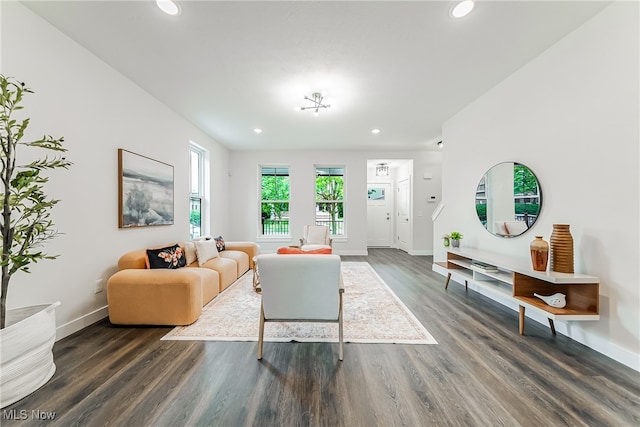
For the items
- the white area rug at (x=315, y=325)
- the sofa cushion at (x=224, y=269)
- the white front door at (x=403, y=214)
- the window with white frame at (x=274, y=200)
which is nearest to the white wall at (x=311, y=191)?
the window with white frame at (x=274, y=200)

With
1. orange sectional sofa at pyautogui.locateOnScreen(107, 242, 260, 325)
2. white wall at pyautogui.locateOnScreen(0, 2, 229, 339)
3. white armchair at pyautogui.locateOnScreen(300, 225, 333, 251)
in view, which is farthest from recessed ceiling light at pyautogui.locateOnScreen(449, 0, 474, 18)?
white armchair at pyautogui.locateOnScreen(300, 225, 333, 251)

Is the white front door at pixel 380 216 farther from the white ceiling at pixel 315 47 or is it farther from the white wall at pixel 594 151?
the white wall at pixel 594 151

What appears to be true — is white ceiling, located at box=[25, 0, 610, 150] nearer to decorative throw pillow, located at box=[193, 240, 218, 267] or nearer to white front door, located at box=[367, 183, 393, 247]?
decorative throw pillow, located at box=[193, 240, 218, 267]

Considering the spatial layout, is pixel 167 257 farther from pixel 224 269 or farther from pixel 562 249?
pixel 562 249

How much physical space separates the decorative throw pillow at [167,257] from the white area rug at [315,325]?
67 cm

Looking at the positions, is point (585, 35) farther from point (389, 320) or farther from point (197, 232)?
point (197, 232)

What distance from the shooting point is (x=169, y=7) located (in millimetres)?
1852

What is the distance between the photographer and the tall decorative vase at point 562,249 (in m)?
2.05

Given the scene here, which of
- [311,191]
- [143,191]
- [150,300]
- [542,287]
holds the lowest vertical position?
[150,300]

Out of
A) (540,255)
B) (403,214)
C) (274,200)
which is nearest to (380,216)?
(403,214)

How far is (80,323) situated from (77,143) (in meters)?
1.74

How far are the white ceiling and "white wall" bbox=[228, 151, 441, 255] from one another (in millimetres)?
2569

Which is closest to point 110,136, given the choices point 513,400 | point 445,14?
point 445,14

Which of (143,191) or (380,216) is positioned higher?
(143,191)
